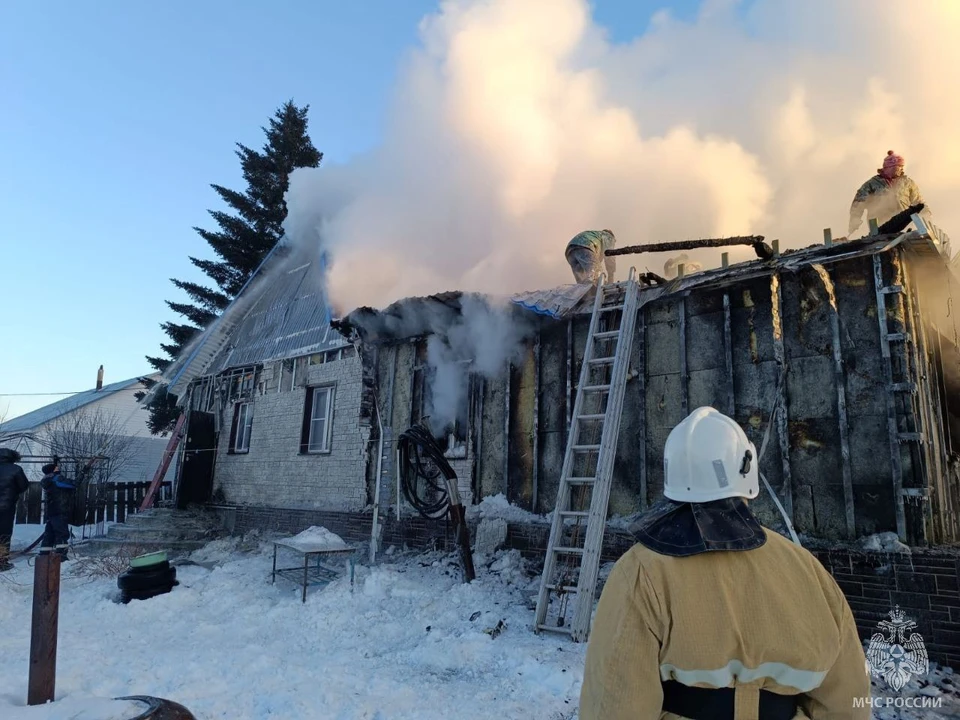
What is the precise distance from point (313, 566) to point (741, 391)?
648 cm

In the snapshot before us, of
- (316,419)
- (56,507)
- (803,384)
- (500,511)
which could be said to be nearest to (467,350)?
(500,511)

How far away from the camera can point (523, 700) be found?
4324 mm

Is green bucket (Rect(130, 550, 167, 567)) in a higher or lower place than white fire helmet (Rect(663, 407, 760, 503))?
lower

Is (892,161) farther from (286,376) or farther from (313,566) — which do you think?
(286,376)

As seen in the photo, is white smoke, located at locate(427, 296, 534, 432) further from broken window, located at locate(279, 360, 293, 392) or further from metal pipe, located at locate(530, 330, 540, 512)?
broken window, located at locate(279, 360, 293, 392)

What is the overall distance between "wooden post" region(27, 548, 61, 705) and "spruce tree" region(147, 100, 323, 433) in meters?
19.0

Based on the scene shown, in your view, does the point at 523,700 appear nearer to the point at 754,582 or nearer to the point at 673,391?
the point at 754,582

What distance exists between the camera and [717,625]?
149cm

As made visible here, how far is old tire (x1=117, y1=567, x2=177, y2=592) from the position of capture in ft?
24.4

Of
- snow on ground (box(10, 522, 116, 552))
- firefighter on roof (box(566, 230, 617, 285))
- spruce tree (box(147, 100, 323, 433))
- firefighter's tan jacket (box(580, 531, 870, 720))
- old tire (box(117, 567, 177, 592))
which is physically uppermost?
spruce tree (box(147, 100, 323, 433))

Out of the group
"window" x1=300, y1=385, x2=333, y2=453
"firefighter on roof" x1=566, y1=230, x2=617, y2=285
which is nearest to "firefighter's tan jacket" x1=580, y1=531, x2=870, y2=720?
"firefighter on roof" x1=566, y1=230, x2=617, y2=285

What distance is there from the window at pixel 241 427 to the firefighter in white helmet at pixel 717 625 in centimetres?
1267

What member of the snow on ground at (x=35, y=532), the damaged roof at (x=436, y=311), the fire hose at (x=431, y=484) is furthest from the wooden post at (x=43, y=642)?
the snow on ground at (x=35, y=532)

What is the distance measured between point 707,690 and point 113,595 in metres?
8.48
